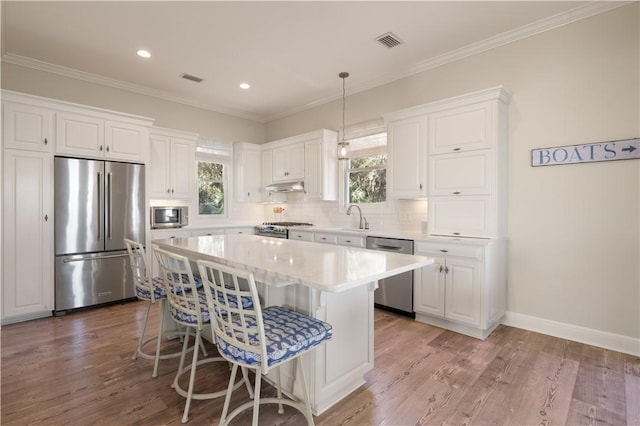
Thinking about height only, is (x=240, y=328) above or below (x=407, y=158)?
below

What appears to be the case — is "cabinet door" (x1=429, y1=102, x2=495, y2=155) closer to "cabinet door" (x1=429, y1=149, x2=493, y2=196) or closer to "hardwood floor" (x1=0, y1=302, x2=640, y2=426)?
"cabinet door" (x1=429, y1=149, x2=493, y2=196)

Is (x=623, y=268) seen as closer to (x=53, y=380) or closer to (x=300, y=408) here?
(x=300, y=408)

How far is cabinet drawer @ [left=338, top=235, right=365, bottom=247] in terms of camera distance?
3.97 meters

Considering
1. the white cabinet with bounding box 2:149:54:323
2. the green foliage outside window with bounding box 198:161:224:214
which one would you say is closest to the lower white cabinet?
the green foliage outside window with bounding box 198:161:224:214

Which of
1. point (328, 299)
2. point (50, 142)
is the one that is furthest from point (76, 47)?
point (328, 299)

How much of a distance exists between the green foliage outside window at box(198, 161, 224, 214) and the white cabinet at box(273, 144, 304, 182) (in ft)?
3.35

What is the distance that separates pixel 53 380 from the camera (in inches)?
89.6

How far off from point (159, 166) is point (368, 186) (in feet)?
10.2

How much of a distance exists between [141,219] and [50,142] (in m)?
1.26

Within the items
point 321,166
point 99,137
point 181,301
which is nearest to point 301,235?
point 321,166

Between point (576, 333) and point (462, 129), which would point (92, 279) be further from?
point (576, 333)

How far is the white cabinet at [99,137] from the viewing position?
363 cm

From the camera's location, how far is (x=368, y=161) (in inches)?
185

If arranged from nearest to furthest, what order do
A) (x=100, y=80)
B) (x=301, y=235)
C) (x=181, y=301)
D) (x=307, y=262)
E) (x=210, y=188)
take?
(x=307, y=262) → (x=181, y=301) → (x=100, y=80) → (x=301, y=235) → (x=210, y=188)
